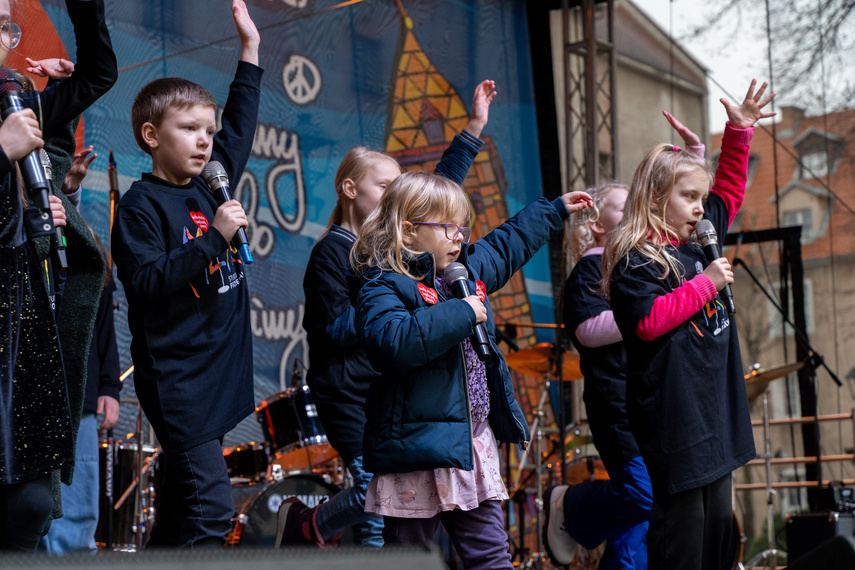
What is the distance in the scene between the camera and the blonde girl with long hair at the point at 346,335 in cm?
287

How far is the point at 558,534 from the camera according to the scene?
3477mm

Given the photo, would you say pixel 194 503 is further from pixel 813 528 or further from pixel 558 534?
pixel 813 528

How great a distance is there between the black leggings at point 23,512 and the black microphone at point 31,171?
47 centimetres

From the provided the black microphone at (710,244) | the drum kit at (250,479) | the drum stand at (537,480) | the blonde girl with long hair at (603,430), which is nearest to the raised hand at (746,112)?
the blonde girl with long hair at (603,430)

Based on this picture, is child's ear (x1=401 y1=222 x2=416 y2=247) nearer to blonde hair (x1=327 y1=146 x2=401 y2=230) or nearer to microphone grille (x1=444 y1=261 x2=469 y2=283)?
microphone grille (x1=444 y1=261 x2=469 y2=283)

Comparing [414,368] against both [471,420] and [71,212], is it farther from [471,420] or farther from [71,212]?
[71,212]

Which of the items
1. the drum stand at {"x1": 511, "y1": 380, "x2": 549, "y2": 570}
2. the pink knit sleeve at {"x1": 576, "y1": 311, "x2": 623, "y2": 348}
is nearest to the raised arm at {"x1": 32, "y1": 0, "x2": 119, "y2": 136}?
the pink knit sleeve at {"x1": 576, "y1": 311, "x2": 623, "y2": 348}

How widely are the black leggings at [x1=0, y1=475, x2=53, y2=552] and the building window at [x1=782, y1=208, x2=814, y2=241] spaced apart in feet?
19.8

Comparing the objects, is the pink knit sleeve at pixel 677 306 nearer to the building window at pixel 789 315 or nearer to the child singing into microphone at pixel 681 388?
the child singing into microphone at pixel 681 388

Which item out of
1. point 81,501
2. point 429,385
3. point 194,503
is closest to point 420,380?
point 429,385

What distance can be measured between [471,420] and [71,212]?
1.04 metres

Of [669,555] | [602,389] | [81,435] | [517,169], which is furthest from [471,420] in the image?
[517,169]

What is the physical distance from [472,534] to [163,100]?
139cm

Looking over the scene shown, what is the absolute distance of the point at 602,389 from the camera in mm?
3070
